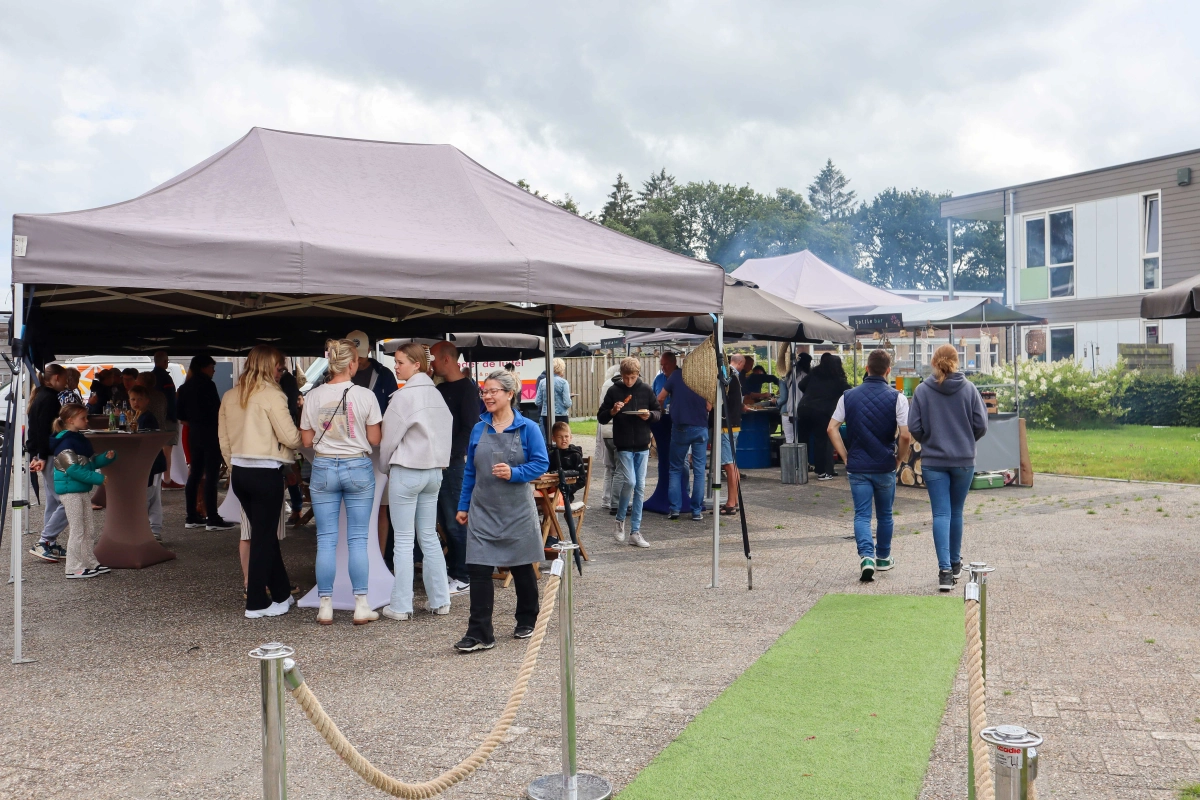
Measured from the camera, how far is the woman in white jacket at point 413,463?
22.1 feet

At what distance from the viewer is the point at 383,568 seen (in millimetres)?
7230

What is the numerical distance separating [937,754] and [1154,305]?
604 centimetres

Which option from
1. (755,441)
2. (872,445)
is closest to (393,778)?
(872,445)

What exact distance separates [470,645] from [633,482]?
4.06 m

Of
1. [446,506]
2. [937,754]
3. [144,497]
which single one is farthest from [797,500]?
[937,754]

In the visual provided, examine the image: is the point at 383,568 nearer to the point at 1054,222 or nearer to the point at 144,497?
the point at 144,497

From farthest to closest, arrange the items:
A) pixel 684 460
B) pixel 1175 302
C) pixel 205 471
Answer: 1. pixel 684 460
2. pixel 205 471
3. pixel 1175 302

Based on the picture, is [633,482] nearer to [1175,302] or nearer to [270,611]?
[270,611]

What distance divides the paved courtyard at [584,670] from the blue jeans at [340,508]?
0.36 metres

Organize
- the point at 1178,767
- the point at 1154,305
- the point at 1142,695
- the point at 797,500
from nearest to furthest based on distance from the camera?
1. the point at 1178,767
2. the point at 1142,695
3. the point at 1154,305
4. the point at 797,500

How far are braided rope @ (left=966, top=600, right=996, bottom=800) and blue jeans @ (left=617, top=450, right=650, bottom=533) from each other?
21.3ft

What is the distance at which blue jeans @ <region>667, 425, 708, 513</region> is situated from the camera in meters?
10.9

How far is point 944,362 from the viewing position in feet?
25.2

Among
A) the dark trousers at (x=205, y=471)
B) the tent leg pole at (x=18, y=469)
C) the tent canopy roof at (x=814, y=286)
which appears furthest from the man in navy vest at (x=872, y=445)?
the tent canopy roof at (x=814, y=286)
